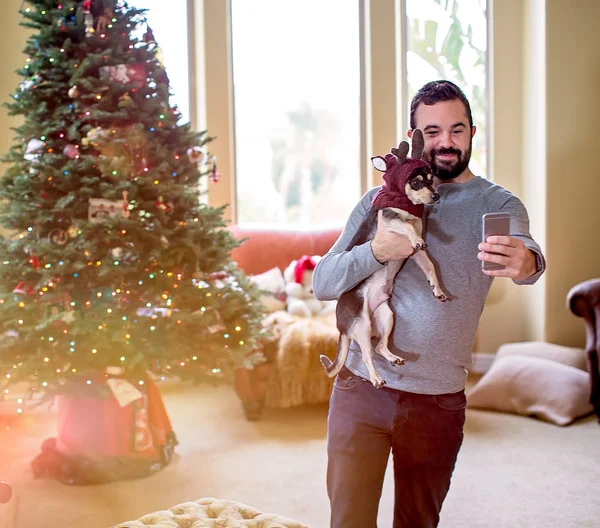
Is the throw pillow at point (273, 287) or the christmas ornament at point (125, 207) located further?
the throw pillow at point (273, 287)

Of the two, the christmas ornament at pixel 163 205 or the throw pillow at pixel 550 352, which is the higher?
the christmas ornament at pixel 163 205

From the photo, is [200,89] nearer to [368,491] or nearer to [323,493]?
[323,493]

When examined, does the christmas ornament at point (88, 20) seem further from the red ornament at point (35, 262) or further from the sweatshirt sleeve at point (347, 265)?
the sweatshirt sleeve at point (347, 265)

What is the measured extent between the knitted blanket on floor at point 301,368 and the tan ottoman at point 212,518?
1771mm

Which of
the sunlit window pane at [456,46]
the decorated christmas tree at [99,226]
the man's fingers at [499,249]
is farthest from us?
the sunlit window pane at [456,46]

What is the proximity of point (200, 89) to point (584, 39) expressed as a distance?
8.56ft

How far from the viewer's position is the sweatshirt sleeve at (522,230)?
1289mm

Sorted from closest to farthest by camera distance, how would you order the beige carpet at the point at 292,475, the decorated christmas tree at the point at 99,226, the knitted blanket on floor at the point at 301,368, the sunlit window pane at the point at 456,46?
the beige carpet at the point at 292,475, the decorated christmas tree at the point at 99,226, the knitted blanket on floor at the point at 301,368, the sunlit window pane at the point at 456,46

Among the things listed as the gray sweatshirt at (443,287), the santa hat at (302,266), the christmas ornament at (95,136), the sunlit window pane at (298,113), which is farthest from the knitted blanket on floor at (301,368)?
the gray sweatshirt at (443,287)

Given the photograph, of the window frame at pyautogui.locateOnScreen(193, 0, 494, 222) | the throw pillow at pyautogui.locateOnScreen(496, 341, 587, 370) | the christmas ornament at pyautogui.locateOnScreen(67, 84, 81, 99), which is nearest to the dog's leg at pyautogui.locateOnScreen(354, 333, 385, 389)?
the christmas ornament at pyautogui.locateOnScreen(67, 84, 81, 99)

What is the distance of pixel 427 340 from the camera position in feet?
4.56

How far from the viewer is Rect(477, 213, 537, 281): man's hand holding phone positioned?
3.99 feet

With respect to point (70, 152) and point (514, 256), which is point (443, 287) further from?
point (70, 152)

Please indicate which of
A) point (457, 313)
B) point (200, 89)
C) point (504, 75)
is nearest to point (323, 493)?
point (457, 313)
